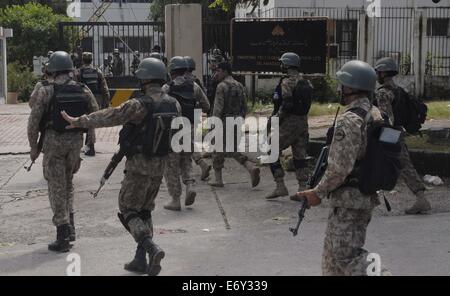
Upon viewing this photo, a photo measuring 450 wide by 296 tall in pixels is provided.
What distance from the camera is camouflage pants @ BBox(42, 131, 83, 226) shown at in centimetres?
698

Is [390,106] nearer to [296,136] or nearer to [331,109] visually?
[296,136]

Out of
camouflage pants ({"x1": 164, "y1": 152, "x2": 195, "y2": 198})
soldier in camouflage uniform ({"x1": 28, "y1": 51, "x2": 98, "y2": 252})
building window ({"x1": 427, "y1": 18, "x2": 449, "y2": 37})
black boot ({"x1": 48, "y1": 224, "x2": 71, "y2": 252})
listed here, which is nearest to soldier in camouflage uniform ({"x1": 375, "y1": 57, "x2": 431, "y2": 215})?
camouflage pants ({"x1": 164, "y1": 152, "x2": 195, "y2": 198})

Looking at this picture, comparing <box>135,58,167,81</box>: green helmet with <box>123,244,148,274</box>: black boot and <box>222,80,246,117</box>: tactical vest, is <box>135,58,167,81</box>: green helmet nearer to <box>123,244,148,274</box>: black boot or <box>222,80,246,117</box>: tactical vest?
<box>123,244,148,274</box>: black boot

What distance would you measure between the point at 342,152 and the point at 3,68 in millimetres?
22305

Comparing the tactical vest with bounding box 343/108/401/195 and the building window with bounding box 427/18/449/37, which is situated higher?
the building window with bounding box 427/18/449/37

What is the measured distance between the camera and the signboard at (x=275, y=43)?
46.6 feet

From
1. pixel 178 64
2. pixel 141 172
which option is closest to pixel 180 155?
pixel 178 64

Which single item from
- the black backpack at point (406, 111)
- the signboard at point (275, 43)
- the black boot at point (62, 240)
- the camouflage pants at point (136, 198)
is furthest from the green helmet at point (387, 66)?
the signboard at point (275, 43)

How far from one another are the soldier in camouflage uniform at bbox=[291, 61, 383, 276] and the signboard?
9.32 metres

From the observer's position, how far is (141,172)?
613cm

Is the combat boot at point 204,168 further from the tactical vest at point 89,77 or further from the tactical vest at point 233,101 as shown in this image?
the tactical vest at point 89,77

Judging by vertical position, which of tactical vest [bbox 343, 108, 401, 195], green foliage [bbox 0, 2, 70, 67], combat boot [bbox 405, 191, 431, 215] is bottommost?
combat boot [bbox 405, 191, 431, 215]

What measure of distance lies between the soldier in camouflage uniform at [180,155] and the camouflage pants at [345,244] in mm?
3856
